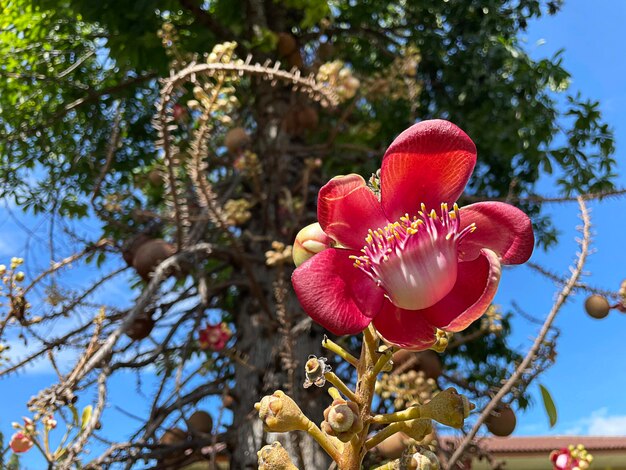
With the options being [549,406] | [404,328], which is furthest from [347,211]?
[549,406]

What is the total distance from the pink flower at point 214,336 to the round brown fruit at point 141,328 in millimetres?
273

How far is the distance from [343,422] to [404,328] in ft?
0.63

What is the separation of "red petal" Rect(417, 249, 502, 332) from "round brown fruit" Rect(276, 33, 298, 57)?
3.43 metres

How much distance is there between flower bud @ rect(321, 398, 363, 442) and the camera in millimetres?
681

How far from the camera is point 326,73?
108 inches

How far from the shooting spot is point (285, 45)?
4035 mm

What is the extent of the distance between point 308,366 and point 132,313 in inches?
70.6

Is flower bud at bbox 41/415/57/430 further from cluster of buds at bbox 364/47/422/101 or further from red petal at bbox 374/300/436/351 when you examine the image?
cluster of buds at bbox 364/47/422/101

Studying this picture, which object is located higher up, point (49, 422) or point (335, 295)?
point (49, 422)

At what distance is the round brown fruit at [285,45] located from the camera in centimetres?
403

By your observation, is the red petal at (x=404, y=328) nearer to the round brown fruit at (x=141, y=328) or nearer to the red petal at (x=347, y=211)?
the red petal at (x=347, y=211)

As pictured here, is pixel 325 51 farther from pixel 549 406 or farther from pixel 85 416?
pixel 549 406

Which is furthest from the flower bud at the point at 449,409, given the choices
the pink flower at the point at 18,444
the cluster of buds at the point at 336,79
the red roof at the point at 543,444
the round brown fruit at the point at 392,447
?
the red roof at the point at 543,444

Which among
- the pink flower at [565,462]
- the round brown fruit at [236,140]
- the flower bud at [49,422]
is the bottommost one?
the pink flower at [565,462]
